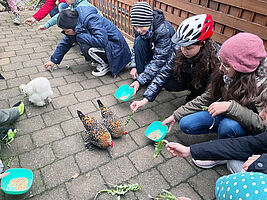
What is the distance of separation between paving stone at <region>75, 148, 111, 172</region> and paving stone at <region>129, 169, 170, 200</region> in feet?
1.22

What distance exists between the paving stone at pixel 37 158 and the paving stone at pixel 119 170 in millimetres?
542

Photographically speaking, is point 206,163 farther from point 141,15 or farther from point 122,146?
point 141,15

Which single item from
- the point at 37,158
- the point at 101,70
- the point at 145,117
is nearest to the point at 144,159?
the point at 145,117

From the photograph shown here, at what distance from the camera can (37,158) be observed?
2182 mm

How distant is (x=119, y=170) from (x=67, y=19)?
2.28 metres

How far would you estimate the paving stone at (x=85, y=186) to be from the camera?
1876 mm

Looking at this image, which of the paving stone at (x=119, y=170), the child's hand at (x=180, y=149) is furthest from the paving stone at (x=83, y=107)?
the child's hand at (x=180, y=149)

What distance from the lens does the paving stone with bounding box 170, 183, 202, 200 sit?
1.91 meters

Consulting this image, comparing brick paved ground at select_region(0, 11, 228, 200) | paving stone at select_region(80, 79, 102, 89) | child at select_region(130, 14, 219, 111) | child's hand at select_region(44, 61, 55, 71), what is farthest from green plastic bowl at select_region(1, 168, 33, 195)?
child's hand at select_region(44, 61, 55, 71)

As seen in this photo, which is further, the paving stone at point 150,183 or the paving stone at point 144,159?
the paving stone at point 144,159

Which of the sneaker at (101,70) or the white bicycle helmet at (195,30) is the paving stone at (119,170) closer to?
the white bicycle helmet at (195,30)

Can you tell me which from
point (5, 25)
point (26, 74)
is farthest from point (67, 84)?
point (5, 25)

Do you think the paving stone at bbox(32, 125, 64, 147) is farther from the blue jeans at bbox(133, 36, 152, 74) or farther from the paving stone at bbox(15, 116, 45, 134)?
the blue jeans at bbox(133, 36, 152, 74)

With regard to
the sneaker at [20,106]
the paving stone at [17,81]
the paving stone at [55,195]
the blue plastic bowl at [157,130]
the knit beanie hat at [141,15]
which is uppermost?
the knit beanie hat at [141,15]
